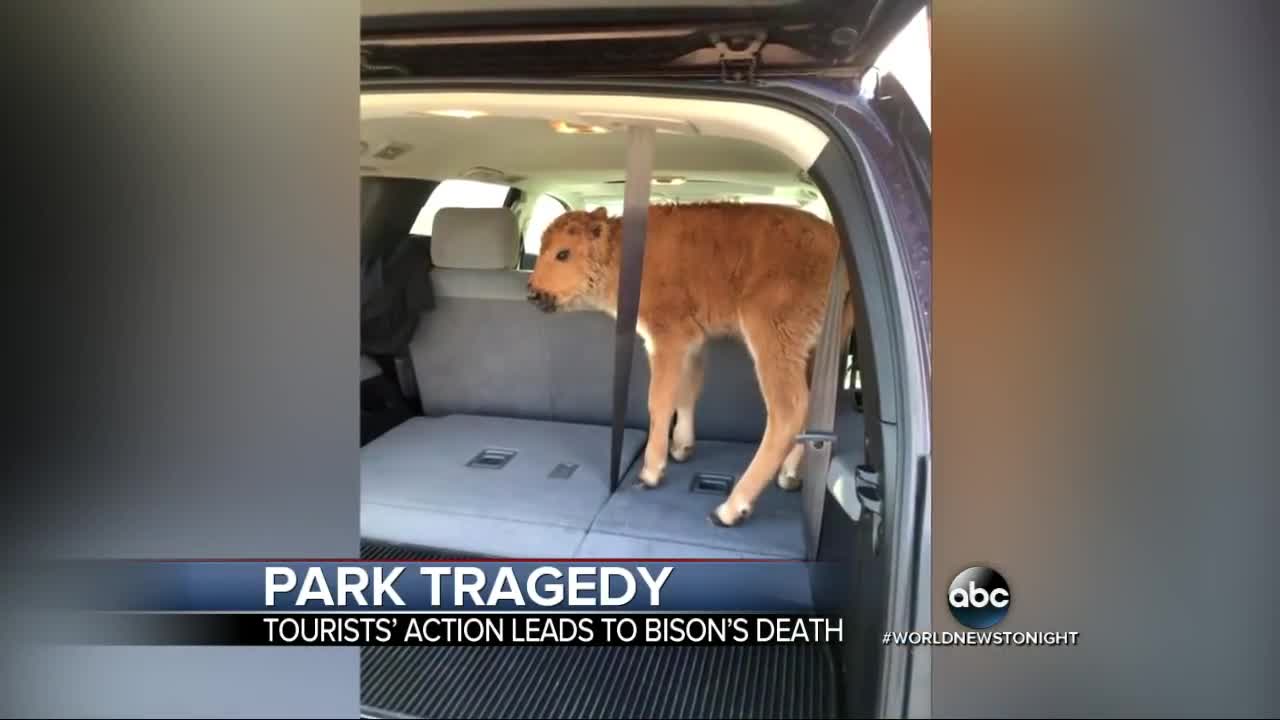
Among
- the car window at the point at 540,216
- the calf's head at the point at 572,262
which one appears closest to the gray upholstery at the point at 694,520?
the calf's head at the point at 572,262

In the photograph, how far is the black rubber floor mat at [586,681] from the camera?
0.91 metres

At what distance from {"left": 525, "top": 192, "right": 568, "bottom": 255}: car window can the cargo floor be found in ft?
2.08

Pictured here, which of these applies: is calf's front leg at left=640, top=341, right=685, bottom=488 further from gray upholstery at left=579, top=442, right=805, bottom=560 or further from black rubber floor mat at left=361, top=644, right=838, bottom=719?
black rubber floor mat at left=361, top=644, right=838, bottom=719

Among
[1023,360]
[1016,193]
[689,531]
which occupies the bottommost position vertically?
[689,531]

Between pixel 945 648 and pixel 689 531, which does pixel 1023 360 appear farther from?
pixel 689 531

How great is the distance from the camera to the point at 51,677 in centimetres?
97

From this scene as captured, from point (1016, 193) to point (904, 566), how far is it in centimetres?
51

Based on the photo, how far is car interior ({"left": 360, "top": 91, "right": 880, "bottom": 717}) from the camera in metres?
0.90

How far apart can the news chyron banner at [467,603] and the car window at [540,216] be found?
2.05 feet

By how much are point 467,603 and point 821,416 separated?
2.11 feet

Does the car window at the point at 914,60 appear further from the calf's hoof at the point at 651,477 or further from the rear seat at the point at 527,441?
the calf's hoof at the point at 651,477

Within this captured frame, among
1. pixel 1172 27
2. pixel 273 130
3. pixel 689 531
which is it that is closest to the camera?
pixel 1172 27

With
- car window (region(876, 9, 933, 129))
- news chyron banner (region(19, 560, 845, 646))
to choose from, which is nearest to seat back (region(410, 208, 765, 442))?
news chyron banner (region(19, 560, 845, 646))

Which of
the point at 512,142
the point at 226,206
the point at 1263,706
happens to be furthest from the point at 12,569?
the point at 1263,706
